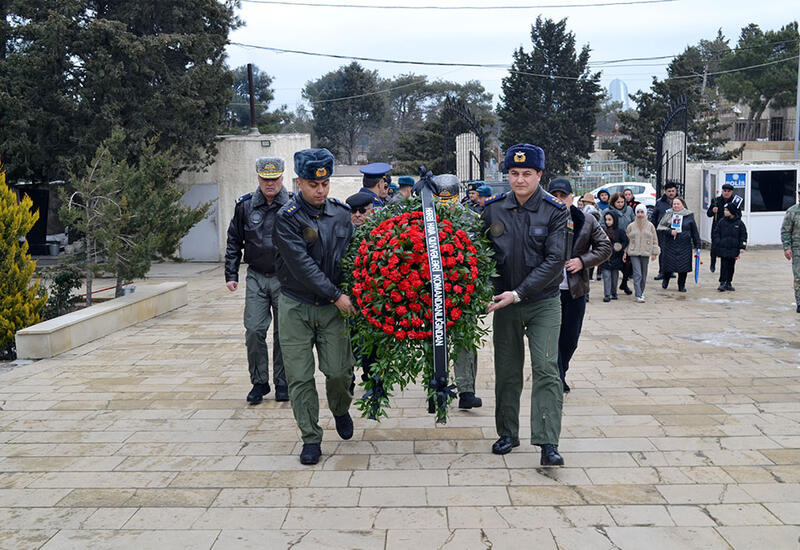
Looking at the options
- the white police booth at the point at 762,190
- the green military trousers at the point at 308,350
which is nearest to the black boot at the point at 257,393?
the green military trousers at the point at 308,350

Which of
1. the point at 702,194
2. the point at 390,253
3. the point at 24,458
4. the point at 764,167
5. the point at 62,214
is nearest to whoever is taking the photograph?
the point at 390,253

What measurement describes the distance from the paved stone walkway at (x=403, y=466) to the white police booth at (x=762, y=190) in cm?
1201

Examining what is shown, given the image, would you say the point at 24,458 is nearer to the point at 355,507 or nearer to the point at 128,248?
the point at 355,507

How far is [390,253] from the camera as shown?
498 centimetres

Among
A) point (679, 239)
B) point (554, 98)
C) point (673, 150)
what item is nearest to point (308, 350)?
point (679, 239)

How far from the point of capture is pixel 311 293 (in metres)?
5.34

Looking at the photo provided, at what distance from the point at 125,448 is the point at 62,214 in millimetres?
5442

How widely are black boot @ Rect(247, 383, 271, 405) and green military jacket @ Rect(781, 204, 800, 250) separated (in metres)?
7.07

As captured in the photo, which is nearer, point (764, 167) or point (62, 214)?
point (62, 214)

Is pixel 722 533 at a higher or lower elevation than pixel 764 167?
lower

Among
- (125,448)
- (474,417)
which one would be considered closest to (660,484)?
(474,417)

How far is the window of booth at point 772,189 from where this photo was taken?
19500 millimetres

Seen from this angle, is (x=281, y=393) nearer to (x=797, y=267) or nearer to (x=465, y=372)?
(x=465, y=372)

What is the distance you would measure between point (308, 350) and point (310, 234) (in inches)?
30.2
